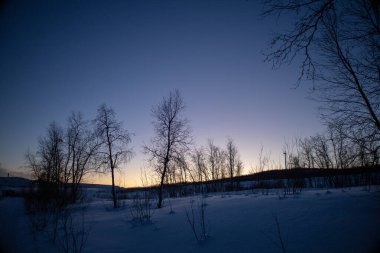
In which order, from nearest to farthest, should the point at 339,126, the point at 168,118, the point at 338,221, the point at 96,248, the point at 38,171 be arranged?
1. the point at 338,221
2. the point at 96,248
3. the point at 339,126
4. the point at 168,118
5. the point at 38,171

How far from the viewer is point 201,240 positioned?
3.52 meters

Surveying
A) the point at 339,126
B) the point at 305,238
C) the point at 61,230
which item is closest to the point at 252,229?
the point at 305,238

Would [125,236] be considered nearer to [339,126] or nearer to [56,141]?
[339,126]

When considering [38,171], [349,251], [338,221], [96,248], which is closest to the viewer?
[349,251]

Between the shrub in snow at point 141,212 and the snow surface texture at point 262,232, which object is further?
the shrub in snow at point 141,212

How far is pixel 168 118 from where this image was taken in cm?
1350

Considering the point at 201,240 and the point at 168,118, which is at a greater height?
the point at 168,118

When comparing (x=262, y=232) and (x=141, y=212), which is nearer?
(x=262, y=232)

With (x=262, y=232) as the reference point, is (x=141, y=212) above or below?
below

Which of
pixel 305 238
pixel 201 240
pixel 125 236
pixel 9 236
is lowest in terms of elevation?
pixel 9 236

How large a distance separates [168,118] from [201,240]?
10.6m

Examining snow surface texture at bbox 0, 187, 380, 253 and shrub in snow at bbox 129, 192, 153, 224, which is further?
shrub in snow at bbox 129, 192, 153, 224

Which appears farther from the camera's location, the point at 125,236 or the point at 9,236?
the point at 9,236

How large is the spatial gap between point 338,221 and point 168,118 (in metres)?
11.5
